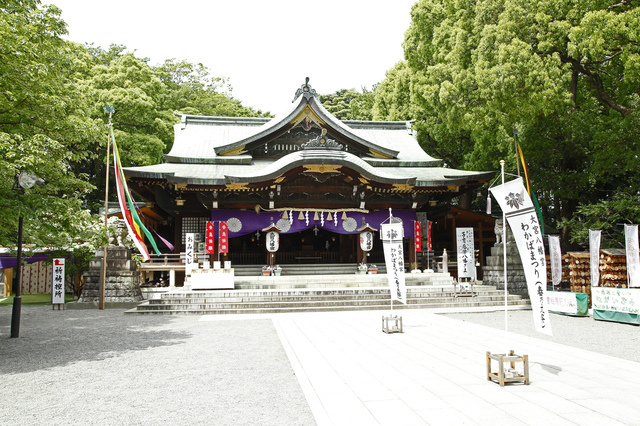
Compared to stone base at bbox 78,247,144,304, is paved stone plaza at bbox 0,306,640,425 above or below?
below

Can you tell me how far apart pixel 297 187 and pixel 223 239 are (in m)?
3.64

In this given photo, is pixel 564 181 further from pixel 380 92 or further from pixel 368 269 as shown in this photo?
pixel 380 92

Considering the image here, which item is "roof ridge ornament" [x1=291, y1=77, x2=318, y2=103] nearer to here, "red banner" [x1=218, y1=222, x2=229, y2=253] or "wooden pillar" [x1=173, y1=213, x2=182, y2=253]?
"red banner" [x1=218, y1=222, x2=229, y2=253]

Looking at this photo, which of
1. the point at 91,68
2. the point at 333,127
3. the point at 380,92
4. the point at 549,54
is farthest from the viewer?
the point at 380,92

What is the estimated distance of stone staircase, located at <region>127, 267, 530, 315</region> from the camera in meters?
13.3

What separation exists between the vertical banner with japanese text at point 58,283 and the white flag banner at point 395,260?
33.1ft

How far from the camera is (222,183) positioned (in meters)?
17.3

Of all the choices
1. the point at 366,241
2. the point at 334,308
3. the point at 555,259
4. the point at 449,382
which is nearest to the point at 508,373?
the point at 449,382

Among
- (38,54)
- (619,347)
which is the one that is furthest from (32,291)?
(619,347)

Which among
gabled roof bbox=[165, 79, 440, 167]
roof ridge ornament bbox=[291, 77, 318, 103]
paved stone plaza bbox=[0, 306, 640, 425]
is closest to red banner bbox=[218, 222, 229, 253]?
gabled roof bbox=[165, 79, 440, 167]

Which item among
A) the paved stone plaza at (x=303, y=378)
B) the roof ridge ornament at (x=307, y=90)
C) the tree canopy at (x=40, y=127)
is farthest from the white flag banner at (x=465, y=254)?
the tree canopy at (x=40, y=127)

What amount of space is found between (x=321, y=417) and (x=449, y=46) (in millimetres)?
19450

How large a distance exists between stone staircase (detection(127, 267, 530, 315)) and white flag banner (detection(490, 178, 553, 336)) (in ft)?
27.1

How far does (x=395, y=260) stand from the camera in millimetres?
10328
